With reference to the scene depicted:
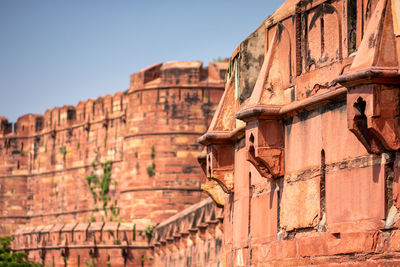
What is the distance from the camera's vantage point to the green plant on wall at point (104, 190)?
102 feet

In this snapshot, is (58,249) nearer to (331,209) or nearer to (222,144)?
(222,144)

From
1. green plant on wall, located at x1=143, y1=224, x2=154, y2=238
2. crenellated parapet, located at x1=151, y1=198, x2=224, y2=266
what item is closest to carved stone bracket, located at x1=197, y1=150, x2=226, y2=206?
crenellated parapet, located at x1=151, y1=198, x2=224, y2=266

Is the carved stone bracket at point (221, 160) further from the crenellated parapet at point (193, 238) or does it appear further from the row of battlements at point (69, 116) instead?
the row of battlements at point (69, 116)

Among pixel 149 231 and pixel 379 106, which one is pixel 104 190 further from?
pixel 379 106

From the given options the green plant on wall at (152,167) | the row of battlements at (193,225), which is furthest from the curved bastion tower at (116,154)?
the row of battlements at (193,225)

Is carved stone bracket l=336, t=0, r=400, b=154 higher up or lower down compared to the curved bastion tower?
lower down

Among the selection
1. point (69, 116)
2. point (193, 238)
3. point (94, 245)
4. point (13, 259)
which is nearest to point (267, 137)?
point (193, 238)

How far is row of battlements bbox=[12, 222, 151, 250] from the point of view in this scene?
27297 mm

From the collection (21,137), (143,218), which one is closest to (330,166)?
(143,218)

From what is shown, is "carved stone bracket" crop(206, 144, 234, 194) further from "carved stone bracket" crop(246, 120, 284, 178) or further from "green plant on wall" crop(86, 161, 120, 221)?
"green plant on wall" crop(86, 161, 120, 221)

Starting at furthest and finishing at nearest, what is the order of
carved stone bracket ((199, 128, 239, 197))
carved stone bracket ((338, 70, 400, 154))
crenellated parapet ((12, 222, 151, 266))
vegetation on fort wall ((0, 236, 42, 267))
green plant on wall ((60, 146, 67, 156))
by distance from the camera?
green plant on wall ((60, 146, 67, 156)) < vegetation on fort wall ((0, 236, 42, 267)) < crenellated parapet ((12, 222, 151, 266)) < carved stone bracket ((199, 128, 239, 197)) < carved stone bracket ((338, 70, 400, 154))

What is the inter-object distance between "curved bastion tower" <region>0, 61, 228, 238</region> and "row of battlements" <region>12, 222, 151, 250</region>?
1.36 ft

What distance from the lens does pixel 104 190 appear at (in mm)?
32188

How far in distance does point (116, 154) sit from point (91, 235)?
15.3 feet
